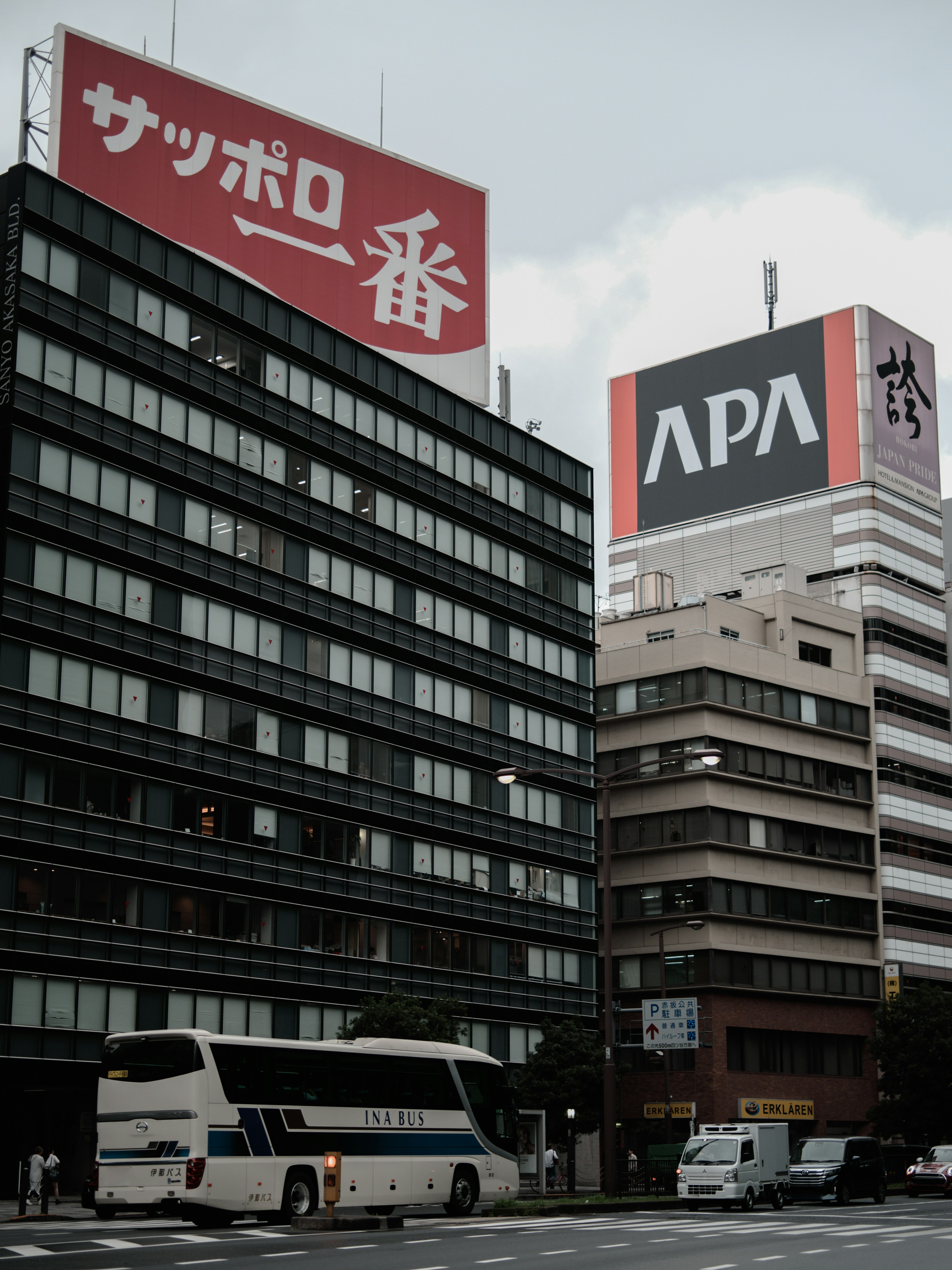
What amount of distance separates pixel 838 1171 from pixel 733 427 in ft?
237

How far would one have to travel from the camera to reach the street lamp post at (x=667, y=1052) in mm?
66938

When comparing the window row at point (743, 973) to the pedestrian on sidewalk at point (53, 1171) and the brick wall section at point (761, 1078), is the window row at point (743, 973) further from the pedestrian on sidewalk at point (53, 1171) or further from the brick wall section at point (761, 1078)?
the pedestrian on sidewalk at point (53, 1171)

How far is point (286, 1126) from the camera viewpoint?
31672 millimetres

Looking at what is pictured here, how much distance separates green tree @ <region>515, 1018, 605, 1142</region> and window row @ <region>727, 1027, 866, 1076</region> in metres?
19.4

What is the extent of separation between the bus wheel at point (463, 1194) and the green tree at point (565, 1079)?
2254 cm

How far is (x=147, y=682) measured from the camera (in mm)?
49469

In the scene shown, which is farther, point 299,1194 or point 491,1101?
point 491,1101

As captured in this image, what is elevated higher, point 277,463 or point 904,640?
point 904,640

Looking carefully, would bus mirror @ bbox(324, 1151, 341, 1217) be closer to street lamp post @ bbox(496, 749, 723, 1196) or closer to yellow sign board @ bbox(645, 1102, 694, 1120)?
street lamp post @ bbox(496, 749, 723, 1196)

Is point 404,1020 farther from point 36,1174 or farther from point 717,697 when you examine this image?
point 717,697

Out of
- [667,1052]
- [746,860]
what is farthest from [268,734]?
[746,860]

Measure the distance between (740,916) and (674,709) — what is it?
37.9 ft

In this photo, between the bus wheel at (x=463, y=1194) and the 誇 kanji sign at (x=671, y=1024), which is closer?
the bus wheel at (x=463, y=1194)

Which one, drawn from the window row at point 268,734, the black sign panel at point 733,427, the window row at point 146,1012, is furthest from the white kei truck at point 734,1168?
the black sign panel at point 733,427
